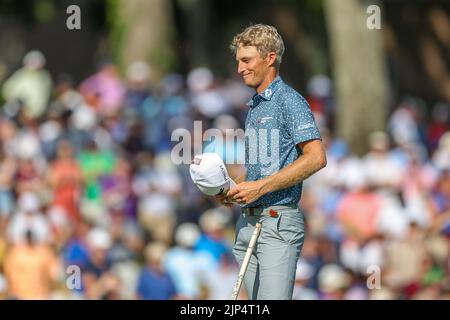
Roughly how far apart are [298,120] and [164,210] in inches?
371

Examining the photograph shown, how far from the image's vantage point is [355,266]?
1599 centimetres

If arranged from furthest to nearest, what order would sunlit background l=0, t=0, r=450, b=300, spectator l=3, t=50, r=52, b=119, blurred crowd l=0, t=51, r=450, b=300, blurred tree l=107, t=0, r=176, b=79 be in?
1. blurred tree l=107, t=0, r=176, b=79
2. spectator l=3, t=50, r=52, b=119
3. sunlit background l=0, t=0, r=450, b=300
4. blurred crowd l=0, t=51, r=450, b=300

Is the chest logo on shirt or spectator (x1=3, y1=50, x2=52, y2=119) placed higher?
the chest logo on shirt

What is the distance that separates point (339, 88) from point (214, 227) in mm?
6893

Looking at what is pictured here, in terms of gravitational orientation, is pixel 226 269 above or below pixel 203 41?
below

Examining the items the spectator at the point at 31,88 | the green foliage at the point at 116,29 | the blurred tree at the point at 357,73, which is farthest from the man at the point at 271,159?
the green foliage at the point at 116,29

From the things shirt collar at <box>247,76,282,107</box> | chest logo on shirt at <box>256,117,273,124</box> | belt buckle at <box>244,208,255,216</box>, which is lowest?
belt buckle at <box>244,208,255,216</box>

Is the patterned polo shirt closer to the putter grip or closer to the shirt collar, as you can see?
the shirt collar

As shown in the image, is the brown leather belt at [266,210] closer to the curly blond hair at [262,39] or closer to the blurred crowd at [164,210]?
the curly blond hair at [262,39]

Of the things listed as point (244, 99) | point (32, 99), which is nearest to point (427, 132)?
point (244, 99)

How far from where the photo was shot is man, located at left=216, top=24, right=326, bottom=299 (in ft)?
28.1

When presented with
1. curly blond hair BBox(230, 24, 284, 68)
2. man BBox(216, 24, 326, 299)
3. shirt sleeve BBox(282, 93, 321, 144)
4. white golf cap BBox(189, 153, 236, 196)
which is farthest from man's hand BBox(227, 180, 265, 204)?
curly blond hair BBox(230, 24, 284, 68)

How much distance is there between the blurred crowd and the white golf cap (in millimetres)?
5904
